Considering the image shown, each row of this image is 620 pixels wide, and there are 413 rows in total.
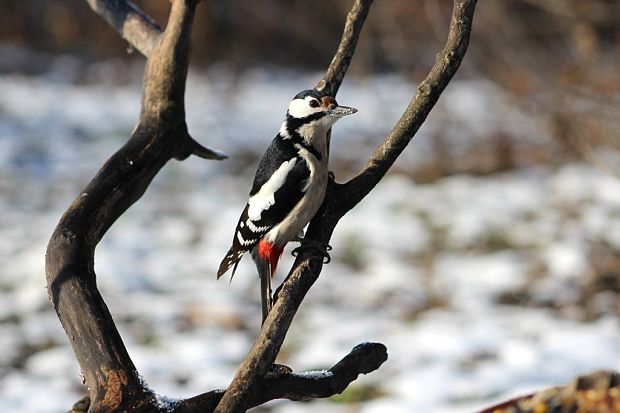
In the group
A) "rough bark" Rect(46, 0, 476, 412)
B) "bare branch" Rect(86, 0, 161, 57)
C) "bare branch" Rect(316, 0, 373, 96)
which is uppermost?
"bare branch" Rect(86, 0, 161, 57)

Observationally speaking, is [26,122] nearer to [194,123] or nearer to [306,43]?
[194,123]

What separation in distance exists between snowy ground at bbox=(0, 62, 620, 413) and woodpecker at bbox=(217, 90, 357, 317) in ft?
5.45

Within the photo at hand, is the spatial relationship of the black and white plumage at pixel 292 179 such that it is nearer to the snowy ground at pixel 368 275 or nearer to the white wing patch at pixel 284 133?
the white wing patch at pixel 284 133

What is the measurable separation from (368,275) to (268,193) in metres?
3.13

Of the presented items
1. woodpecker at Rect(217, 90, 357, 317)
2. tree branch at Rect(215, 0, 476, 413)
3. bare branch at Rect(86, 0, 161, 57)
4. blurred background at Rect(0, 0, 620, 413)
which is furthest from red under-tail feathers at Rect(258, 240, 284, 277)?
bare branch at Rect(86, 0, 161, 57)

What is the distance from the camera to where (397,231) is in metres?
5.74

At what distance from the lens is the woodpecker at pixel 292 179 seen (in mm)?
1973

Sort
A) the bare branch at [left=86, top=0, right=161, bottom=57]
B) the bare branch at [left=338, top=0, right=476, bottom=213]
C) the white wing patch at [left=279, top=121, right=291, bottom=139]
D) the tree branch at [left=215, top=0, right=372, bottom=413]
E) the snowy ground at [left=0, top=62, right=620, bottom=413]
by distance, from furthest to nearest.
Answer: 1. the snowy ground at [left=0, top=62, right=620, bottom=413]
2. the bare branch at [left=86, top=0, right=161, bottom=57]
3. the white wing patch at [left=279, top=121, right=291, bottom=139]
4. the bare branch at [left=338, top=0, right=476, bottom=213]
5. the tree branch at [left=215, top=0, right=372, bottom=413]

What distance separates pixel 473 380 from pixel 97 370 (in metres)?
2.38

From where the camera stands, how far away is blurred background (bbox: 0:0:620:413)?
404 cm

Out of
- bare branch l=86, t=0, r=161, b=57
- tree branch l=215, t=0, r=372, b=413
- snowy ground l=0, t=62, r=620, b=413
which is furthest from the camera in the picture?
snowy ground l=0, t=62, r=620, b=413

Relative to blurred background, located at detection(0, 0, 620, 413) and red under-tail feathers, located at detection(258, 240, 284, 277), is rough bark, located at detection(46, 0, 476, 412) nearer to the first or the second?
red under-tail feathers, located at detection(258, 240, 284, 277)

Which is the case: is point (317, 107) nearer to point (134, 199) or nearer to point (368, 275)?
point (134, 199)

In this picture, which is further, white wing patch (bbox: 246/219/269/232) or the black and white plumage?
white wing patch (bbox: 246/219/269/232)
